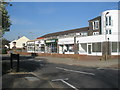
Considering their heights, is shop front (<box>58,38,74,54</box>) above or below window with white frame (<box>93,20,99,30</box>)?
below

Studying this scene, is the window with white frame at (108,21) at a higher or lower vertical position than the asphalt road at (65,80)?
higher

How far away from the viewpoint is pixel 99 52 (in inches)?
1292

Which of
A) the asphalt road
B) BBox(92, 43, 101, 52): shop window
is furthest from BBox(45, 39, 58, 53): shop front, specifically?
the asphalt road

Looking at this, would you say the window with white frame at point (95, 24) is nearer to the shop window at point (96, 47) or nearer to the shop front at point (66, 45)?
the shop front at point (66, 45)

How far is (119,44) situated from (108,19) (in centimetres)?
756

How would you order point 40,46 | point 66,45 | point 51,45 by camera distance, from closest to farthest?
point 66,45 → point 51,45 → point 40,46

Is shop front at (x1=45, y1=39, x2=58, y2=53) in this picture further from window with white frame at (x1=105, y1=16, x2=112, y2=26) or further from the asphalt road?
the asphalt road

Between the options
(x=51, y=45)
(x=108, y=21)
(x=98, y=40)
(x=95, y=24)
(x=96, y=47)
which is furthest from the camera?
(x=51, y=45)

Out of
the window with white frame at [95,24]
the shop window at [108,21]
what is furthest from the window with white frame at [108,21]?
the window with white frame at [95,24]

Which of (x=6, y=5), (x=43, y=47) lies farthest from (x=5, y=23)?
(x=43, y=47)

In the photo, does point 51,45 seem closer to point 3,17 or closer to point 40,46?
point 40,46

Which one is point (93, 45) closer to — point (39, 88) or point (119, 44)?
point (119, 44)

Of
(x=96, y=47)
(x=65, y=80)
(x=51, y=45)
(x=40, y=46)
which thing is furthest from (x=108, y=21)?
(x=65, y=80)

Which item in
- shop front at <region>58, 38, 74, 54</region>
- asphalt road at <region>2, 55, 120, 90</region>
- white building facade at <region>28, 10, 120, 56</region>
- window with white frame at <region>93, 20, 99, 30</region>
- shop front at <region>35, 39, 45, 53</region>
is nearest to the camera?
asphalt road at <region>2, 55, 120, 90</region>
